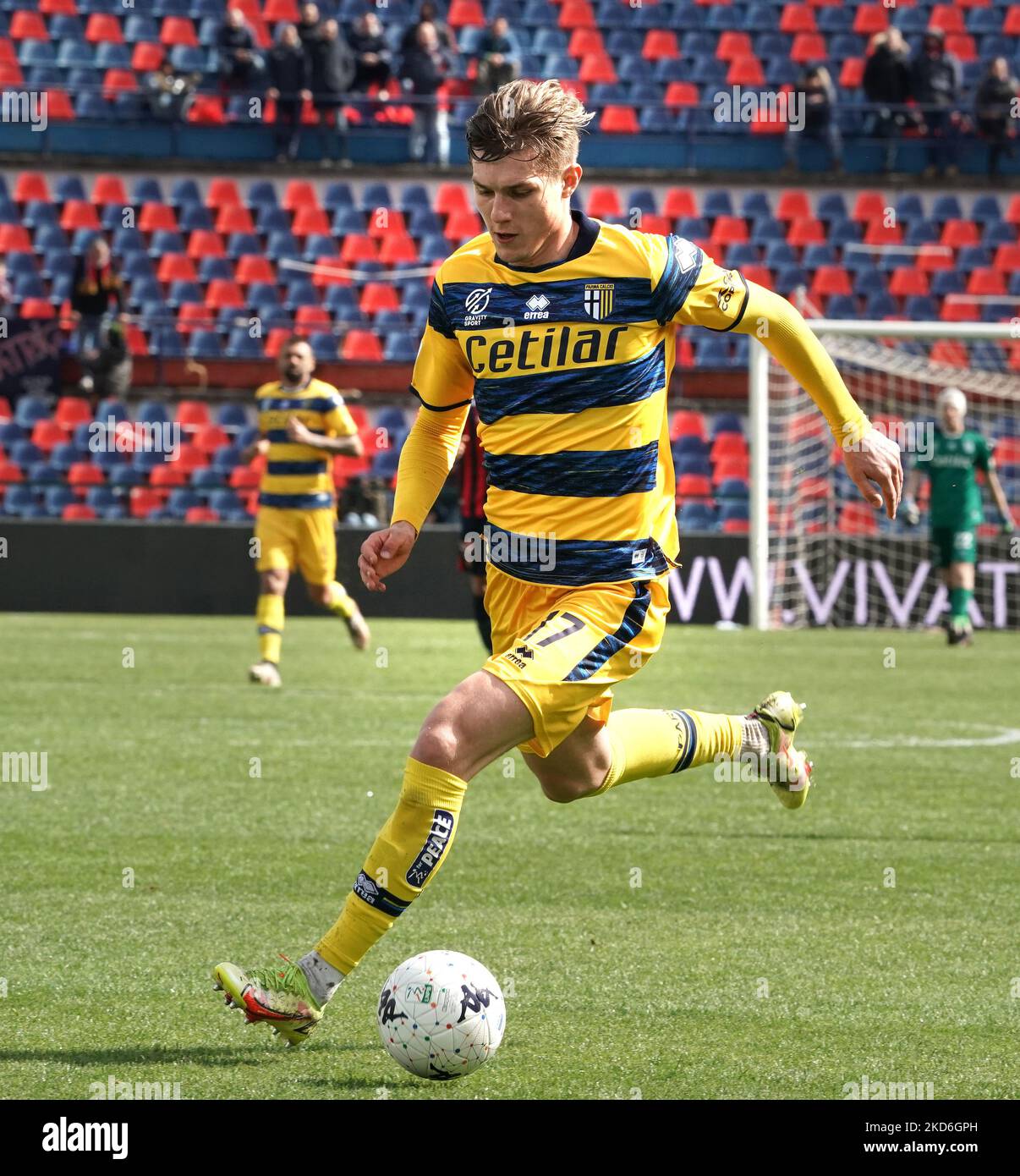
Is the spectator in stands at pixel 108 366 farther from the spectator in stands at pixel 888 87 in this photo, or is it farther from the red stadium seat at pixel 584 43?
the spectator in stands at pixel 888 87

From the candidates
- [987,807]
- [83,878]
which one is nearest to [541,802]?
[987,807]

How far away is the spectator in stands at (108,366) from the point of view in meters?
21.2

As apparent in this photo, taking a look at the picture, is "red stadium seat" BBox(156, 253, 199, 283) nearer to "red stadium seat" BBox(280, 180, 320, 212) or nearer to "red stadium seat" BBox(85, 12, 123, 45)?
"red stadium seat" BBox(280, 180, 320, 212)

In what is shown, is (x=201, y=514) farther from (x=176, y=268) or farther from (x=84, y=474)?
(x=176, y=268)

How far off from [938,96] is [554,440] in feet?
67.9

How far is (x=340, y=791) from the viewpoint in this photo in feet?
26.7

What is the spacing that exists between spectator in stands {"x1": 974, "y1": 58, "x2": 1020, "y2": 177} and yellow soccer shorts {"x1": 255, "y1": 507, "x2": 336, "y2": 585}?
43.2ft

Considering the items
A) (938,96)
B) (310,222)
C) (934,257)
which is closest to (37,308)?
(310,222)

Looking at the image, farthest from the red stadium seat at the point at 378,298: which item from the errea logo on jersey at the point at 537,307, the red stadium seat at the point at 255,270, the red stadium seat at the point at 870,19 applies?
the errea logo on jersey at the point at 537,307

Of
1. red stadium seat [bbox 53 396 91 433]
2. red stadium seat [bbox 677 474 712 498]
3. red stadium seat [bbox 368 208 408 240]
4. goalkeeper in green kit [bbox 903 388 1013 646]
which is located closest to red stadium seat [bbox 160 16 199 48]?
red stadium seat [bbox 368 208 408 240]

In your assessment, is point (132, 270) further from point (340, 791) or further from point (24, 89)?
point (340, 791)

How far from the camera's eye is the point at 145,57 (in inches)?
974

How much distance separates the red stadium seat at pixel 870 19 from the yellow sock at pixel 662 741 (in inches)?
863

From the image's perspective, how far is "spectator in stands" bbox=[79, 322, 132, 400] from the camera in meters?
21.2
